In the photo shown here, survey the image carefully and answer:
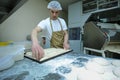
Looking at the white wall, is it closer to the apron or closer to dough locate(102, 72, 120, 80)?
the apron

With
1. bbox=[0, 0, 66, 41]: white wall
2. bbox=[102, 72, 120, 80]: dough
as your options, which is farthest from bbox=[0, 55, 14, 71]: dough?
bbox=[0, 0, 66, 41]: white wall

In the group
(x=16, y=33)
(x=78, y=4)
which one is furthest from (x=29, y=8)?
(x=78, y=4)

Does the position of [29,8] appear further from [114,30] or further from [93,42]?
[114,30]

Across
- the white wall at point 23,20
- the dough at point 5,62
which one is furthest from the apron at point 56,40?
the white wall at point 23,20

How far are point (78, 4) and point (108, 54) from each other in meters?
2.14

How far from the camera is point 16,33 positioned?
2852 mm

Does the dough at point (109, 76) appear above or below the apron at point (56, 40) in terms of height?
below

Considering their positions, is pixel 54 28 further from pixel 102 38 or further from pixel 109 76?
pixel 109 76

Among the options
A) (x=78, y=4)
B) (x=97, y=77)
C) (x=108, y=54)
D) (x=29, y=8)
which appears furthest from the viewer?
(x=78, y=4)

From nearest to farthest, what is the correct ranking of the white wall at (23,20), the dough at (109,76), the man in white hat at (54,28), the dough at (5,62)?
1. the dough at (109,76)
2. the dough at (5,62)
3. the man in white hat at (54,28)
4. the white wall at (23,20)

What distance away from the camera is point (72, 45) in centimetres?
347

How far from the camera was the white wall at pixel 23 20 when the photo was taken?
265 centimetres

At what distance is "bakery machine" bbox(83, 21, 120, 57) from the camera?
167cm

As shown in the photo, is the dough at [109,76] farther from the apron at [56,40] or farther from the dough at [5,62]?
the apron at [56,40]
